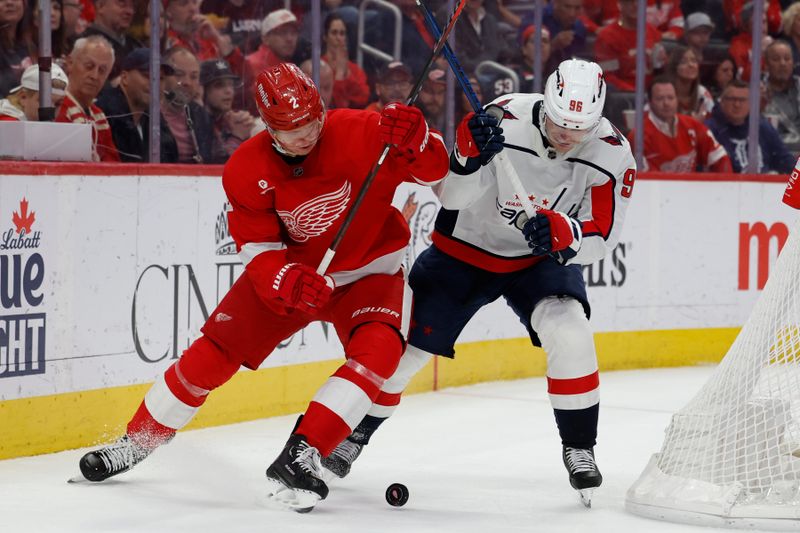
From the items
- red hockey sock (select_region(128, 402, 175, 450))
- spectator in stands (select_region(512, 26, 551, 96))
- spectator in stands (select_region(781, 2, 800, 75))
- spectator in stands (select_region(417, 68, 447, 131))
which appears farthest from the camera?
spectator in stands (select_region(781, 2, 800, 75))

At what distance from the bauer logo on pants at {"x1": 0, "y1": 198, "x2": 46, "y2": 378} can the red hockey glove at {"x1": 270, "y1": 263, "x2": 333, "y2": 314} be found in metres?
1.06

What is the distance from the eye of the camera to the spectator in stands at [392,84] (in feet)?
18.5

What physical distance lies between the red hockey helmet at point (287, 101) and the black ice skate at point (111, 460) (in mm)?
1015

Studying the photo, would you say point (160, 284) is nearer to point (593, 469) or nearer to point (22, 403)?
point (22, 403)

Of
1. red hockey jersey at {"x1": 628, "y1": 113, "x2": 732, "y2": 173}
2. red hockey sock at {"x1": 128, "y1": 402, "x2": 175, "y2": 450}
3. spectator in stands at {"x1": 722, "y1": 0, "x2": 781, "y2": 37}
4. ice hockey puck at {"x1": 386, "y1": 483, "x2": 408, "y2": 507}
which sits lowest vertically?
ice hockey puck at {"x1": 386, "y1": 483, "x2": 408, "y2": 507}

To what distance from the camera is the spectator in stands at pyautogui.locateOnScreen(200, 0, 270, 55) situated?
4992 mm

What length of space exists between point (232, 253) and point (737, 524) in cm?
219

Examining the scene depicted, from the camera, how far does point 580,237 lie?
3.43m

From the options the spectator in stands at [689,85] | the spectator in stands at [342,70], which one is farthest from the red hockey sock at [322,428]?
the spectator in stands at [689,85]

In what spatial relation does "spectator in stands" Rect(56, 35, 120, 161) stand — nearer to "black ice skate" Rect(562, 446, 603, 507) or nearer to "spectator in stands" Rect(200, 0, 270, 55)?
"spectator in stands" Rect(200, 0, 270, 55)

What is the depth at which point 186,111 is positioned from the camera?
4.84 m

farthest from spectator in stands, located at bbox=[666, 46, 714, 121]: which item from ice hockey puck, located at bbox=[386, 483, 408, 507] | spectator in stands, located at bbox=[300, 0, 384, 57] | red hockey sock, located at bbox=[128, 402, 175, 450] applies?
red hockey sock, located at bbox=[128, 402, 175, 450]

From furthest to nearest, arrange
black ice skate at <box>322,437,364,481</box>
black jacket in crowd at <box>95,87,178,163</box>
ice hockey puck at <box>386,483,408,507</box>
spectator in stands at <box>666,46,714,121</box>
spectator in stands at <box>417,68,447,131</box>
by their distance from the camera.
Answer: spectator in stands at <box>666,46,714,121</box> < spectator in stands at <box>417,68,447,131</box> < black jacket in crowd at <box>95,87,178,163</box> < black ice skate at <box>322,437,364,481</box> < ice hockey puck at <box>386,483,408,507</box>

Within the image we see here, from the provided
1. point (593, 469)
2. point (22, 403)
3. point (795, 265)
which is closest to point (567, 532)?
point (593, 469)
